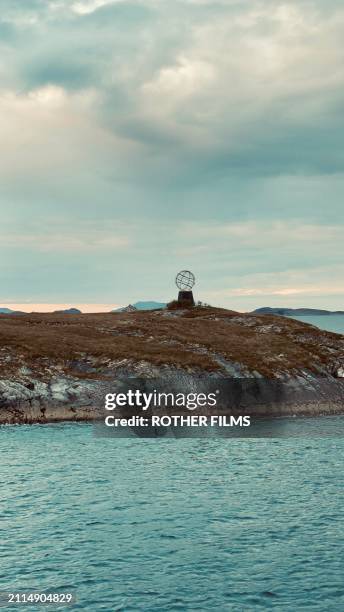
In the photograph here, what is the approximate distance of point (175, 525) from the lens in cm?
4375

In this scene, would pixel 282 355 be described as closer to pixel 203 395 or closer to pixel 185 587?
pixel 203 395

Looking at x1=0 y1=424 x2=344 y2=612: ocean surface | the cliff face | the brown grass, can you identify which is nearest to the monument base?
the brown grass

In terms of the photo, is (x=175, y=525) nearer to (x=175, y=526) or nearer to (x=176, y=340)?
(x=175, y=526)

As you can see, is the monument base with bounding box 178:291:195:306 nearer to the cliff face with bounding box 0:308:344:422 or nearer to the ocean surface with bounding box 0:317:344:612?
the cliff face with bounding box 0:308:344:422

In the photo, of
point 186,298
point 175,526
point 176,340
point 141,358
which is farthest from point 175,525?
point 186,298

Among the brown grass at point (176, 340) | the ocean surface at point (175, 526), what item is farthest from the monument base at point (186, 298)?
the ocean surface at point (175, 526)

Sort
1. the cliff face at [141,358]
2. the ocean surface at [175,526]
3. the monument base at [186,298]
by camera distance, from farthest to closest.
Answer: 1. the monument base at [186,298]
2. the cliff face at [141,358]
3. the ocean surface at [175,526]

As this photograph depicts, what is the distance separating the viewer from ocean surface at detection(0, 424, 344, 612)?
3300 centimetres

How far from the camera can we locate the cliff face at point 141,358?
300ft

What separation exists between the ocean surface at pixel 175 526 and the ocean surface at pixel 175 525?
98 millimetres

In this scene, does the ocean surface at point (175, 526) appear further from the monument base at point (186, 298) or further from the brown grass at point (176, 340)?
the monument base at point (186, 298)

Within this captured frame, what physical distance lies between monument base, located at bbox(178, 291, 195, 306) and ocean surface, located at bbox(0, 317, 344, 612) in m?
90.3

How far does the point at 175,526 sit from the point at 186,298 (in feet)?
396

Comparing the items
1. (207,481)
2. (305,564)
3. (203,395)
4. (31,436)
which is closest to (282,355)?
(203,395)
